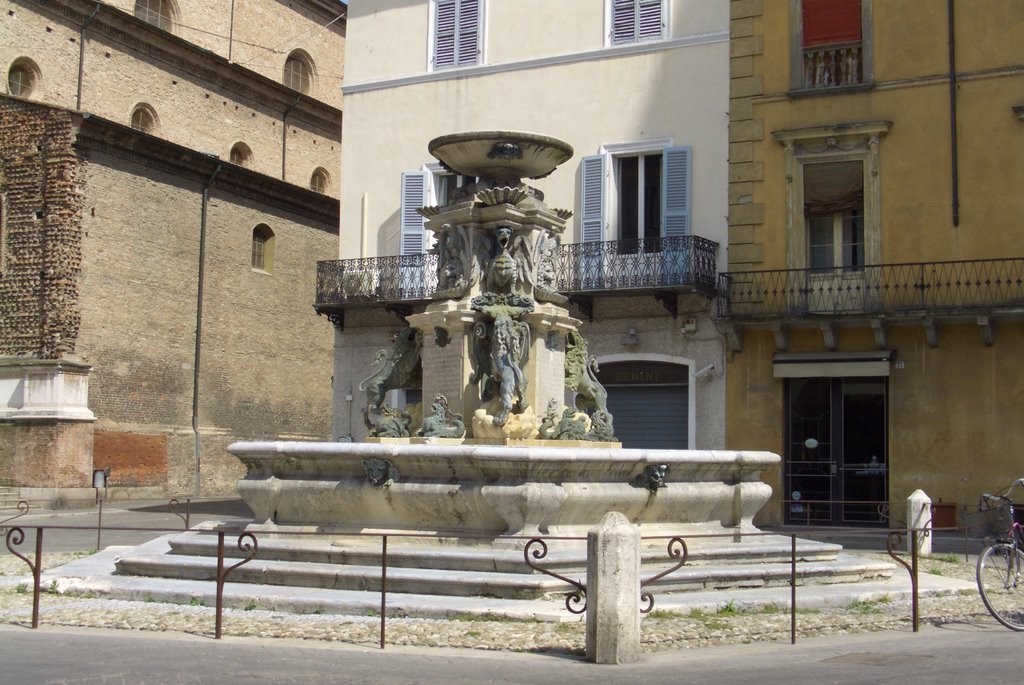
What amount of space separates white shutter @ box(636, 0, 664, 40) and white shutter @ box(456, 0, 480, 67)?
12.3 ft

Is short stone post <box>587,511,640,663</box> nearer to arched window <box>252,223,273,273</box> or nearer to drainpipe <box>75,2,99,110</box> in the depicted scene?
arched window <box>252,223,273,273</box>

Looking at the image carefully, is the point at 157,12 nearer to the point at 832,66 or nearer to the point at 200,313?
the point at 200,313

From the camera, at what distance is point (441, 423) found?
42.7 ft

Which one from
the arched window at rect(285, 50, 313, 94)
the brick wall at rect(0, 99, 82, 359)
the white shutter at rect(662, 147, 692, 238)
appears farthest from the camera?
the arched window at rect(285, 50, 313, 94)

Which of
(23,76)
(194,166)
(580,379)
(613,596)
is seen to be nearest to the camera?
(613,596)

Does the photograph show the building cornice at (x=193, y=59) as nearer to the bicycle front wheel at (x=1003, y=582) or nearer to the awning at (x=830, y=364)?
the awning at (x=830, y=364)

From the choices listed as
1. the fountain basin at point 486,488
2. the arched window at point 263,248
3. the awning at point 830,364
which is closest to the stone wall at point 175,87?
the arched window at point 263,248

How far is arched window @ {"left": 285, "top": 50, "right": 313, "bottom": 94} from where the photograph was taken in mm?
43094

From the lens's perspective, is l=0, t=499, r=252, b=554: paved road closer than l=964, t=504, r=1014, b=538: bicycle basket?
No

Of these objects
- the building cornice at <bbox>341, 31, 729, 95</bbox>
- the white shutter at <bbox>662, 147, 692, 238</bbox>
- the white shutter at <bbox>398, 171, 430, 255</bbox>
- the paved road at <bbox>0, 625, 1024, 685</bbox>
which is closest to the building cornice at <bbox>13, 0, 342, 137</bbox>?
the building cornice at <bbox>341, 31, 729, 95</bbox>

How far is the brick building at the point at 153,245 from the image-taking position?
28703 mm

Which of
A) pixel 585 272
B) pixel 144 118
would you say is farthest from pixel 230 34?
pixel 585 272

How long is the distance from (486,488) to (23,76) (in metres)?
26.3

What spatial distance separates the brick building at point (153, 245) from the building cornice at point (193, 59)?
0.20 feet
